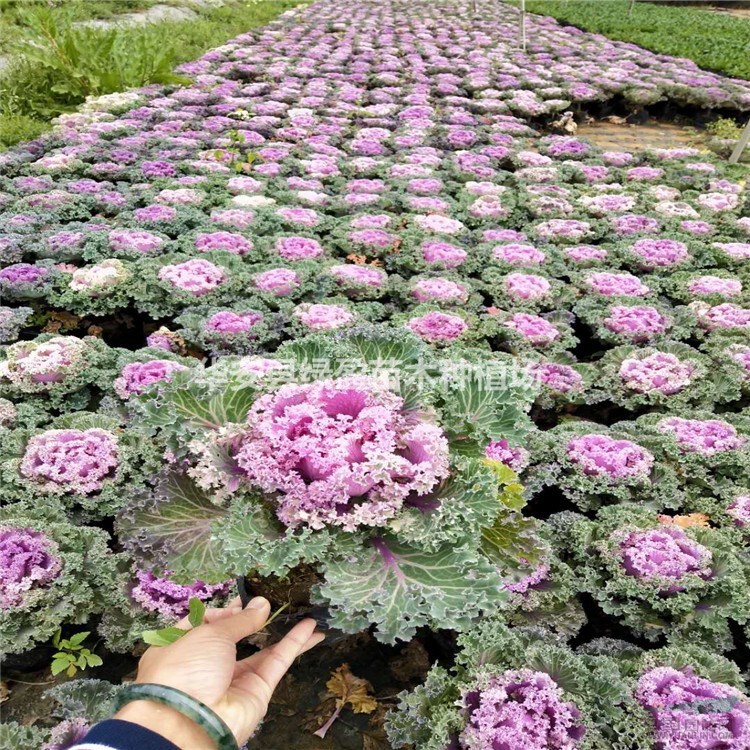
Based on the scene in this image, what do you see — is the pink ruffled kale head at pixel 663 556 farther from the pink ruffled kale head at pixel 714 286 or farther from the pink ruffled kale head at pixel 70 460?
the pink ruffled kale head at pixel 714 286

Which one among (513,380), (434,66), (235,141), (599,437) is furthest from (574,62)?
(513,380)

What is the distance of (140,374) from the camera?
3.62 metres

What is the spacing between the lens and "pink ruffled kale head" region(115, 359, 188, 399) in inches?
140

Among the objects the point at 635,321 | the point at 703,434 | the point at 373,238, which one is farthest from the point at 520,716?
the point at 373,238

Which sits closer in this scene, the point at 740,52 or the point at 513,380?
the point at 513,380

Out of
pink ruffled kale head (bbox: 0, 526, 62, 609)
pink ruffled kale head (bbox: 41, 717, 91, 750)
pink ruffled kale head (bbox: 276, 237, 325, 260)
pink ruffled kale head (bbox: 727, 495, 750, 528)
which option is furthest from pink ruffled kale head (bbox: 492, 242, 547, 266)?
pink ruffled kale head (bbox: 41, 717, 91, 750)

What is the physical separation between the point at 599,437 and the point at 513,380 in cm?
157

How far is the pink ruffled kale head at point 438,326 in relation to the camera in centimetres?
432

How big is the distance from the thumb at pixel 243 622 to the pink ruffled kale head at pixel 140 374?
6.48 ft

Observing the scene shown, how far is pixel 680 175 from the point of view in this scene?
786 centimetres

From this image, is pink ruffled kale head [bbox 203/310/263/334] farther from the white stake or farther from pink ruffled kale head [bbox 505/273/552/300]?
the white stake

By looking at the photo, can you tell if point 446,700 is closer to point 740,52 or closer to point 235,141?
point 235,141

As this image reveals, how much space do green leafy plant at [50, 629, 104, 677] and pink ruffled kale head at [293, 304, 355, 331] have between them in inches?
94.9

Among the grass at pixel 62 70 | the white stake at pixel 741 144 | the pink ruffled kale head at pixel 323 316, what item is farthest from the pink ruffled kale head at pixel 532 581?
the grass at pixel 62 70
